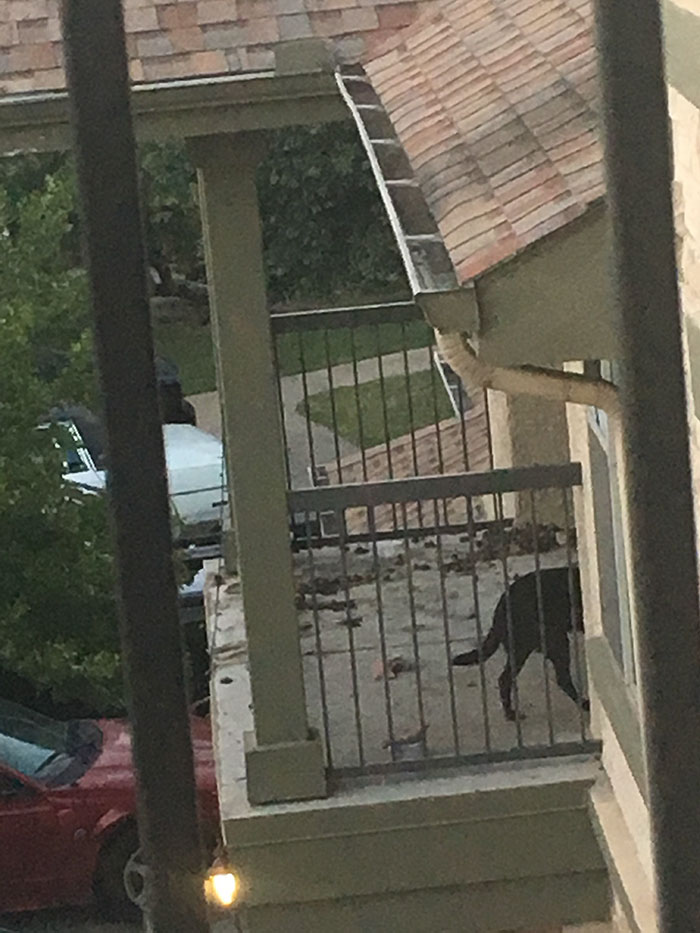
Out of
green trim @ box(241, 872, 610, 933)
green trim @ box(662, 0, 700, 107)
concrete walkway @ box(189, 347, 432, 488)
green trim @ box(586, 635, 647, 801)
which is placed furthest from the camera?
concrete walkway @ box(189, 347, 432, 488)

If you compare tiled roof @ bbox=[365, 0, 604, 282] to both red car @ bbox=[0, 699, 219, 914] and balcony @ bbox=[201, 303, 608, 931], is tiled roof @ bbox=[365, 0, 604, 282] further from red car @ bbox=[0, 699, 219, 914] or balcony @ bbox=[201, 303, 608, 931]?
red car @ bbox=[0, 699, 219, 914]

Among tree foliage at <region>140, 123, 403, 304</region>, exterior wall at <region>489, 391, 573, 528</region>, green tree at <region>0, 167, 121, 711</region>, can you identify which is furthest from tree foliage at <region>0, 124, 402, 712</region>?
tree foliage at <region>140, 123, 403, 304</region>

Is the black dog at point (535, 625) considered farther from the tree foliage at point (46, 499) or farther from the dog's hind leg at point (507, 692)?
the tree foliage at point (46, 499)

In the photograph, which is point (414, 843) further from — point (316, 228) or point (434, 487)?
point (316, 228)

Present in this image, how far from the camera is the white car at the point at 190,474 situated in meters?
15.9

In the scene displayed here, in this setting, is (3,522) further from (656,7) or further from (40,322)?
(656,7)

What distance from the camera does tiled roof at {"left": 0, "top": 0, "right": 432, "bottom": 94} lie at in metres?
5.71

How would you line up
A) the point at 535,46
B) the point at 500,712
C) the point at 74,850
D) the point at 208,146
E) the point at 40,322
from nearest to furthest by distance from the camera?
the point at 535,46 → the point at 208,146 → the point at 500,712 → the point at 74,850 → the point at 40,322

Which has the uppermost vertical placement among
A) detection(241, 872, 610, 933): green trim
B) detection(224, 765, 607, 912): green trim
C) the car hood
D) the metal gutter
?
the metal gutter

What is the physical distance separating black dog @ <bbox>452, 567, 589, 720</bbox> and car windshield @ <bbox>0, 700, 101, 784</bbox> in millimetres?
4614

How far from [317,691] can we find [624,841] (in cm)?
171

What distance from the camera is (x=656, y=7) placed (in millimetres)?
1685

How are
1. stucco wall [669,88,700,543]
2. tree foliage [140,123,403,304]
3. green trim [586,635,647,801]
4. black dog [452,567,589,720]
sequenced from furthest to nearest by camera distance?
tree foliage [140,123,403,304] < black dog [452,567,589,720] < green trim [586,635,647,801] < stucco wall [669,88,700,543]

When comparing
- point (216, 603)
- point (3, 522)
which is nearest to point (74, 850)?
point (3, 522)
